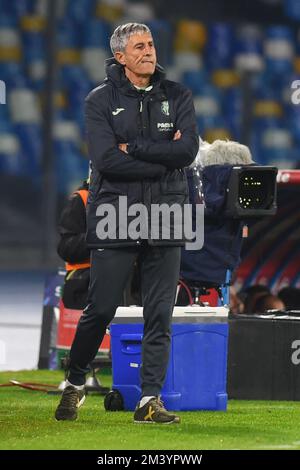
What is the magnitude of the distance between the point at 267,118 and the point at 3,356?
17377mm

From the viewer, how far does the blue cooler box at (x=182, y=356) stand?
693cm

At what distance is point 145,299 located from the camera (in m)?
6.16

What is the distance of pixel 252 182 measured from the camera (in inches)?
314

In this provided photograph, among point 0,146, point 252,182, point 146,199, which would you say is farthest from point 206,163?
point 0,146

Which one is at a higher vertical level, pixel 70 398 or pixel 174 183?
pixel 174 183

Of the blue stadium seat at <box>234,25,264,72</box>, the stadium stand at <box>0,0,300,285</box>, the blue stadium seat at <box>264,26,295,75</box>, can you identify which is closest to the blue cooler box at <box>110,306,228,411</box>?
the stadium stand at <box>0,0,300,285</box>

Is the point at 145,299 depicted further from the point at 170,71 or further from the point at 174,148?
the point at 170,71

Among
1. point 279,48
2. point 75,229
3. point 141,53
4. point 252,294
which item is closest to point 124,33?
point 141,53

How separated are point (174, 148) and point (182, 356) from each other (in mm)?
1380

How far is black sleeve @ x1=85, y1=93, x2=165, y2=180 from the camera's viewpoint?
19.7 ft

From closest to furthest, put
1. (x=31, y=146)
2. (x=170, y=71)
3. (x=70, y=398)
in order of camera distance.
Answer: (x=70, y=398)
(x=31, y=146)
(x=170, y=71)
